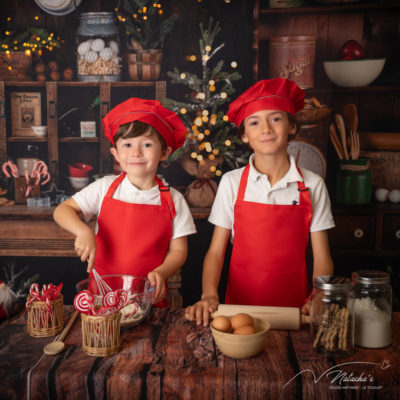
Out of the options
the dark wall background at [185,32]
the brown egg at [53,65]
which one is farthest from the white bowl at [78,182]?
the brown egg at [53,65]

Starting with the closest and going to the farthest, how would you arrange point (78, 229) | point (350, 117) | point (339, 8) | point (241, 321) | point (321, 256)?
point (241, 321) < point (78, 229) < point (321, 256) < point (339, 8) < point (350, 117)

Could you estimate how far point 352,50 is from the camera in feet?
7.36

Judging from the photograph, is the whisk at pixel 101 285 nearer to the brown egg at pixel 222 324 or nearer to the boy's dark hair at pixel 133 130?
the brown egg at pixel 222 324

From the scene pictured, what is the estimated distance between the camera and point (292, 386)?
1.02 m

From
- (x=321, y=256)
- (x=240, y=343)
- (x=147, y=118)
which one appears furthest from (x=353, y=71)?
(x=240, y=343)

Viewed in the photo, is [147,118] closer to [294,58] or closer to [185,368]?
[185,368]

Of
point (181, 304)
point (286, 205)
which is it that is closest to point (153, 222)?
point (286, 205)

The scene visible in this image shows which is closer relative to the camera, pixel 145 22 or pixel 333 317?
pixel 333 317

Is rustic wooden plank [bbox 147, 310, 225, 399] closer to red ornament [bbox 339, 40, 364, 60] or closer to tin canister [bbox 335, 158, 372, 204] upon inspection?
tin canister [bbox 335, 158, 372, 204]

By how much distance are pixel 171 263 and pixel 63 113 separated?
46.3 inches

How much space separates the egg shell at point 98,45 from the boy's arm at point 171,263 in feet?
3.73

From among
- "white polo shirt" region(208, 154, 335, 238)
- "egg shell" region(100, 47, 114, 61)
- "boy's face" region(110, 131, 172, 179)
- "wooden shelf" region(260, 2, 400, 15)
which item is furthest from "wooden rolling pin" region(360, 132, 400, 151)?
"egg shell" region(100, 47, 114, 61)

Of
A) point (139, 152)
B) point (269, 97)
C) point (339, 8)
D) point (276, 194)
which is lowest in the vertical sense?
point (276, 194)

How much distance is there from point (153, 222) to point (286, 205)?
1.73ft
